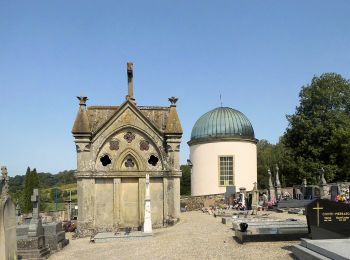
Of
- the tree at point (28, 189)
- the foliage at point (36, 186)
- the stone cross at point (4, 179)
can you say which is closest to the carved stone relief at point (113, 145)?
the foliage at point (36, 186)

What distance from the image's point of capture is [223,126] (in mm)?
42125

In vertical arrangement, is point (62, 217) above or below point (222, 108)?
below

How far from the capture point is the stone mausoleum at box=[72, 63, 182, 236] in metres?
24.3

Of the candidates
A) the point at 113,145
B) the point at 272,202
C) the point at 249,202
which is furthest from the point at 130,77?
the point at 272,202

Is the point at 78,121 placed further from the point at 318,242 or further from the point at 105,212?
the point at 318,242

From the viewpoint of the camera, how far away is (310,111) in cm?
4688

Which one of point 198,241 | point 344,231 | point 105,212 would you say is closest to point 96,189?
point 105,212

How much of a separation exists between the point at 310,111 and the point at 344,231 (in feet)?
115

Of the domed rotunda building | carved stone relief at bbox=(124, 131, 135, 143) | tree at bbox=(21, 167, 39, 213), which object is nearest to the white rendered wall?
the domed rotunda building

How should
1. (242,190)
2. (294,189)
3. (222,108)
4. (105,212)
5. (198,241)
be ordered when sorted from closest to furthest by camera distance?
(198,241) → (105,212) → (242,190) → (294,189) → (222,108)

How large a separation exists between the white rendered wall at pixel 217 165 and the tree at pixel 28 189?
27.1 meters

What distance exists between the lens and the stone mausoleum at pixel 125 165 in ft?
79.8

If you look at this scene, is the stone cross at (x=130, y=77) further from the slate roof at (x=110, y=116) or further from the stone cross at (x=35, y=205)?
the stone cross at (x=35, y=205)

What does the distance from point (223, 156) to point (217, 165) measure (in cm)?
100
